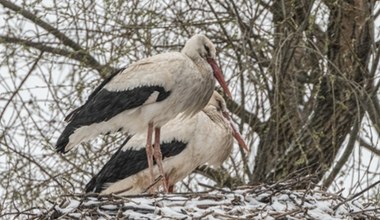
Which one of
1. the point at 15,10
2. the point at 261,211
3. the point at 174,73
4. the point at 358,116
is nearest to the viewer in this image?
the point at 261,211

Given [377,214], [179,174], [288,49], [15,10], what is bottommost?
[377,214]

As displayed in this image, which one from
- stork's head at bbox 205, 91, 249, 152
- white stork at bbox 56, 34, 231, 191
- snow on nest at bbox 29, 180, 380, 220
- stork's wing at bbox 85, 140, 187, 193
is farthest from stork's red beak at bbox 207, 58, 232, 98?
snow on nest at bbox 29, 180, 380, 220

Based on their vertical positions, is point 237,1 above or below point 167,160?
above

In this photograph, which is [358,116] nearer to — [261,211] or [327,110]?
[327,110]

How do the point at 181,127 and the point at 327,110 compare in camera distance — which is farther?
the point at 327,110

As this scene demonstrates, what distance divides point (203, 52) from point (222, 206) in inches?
90.4

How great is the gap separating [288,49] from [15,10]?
2.18 meters

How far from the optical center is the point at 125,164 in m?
12.3

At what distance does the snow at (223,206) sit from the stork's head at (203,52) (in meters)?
1.89

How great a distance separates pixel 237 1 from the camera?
13453 millimetres

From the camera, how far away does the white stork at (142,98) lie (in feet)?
37.3

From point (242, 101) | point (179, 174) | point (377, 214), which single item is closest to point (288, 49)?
point (242, 101)

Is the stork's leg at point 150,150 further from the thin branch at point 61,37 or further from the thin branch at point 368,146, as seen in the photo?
the thin branch at point 368,146

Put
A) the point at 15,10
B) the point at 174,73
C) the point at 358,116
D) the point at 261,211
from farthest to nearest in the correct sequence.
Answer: the point at 15,10 < the point at 358,116 < the point at 174,73 < the point at 261,211
